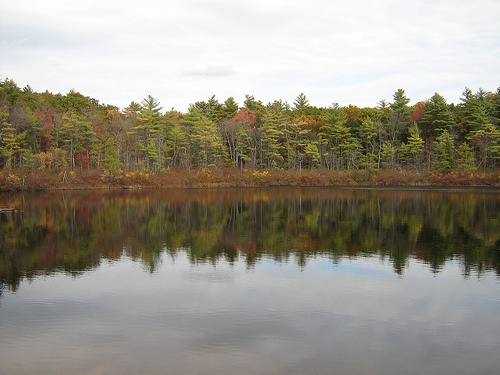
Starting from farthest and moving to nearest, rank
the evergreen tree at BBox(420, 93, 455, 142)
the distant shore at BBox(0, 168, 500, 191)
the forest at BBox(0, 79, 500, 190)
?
the evergreen tree at BBox(420, 93, 455, 142)
the forest at BBox(0, 79, 500, 190)
the distant shore at BBox(0, 168, 500, 191)

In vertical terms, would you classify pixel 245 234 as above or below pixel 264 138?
below

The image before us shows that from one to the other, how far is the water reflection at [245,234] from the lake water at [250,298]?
4.0 inches

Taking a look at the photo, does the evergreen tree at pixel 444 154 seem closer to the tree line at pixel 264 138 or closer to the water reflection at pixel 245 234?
the tree line at pixel 264 138

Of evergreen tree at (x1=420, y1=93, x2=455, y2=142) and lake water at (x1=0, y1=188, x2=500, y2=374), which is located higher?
evergreen tree at (x1=420, y1=93, x2=455, y2=142)

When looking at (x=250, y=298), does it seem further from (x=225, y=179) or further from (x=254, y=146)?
(x=254, y=146)

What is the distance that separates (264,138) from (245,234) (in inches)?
1478

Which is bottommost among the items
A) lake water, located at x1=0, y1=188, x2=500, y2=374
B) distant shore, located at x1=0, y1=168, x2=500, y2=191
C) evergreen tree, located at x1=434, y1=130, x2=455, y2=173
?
lake water, located at x1=0, y1=188, x2=500, y2=374

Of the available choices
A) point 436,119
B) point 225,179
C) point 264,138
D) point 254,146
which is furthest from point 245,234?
point 436,119

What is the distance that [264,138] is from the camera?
56938 millimetres

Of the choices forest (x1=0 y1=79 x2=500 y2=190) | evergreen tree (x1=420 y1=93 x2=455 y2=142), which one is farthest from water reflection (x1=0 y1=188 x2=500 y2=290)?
evergreen tree (x1=420 y1=93 x2=455 y2=142)

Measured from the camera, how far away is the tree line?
167 ft

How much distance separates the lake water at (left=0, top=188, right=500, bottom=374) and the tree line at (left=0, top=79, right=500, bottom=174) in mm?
30374

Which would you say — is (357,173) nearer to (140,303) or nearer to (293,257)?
(293,257)

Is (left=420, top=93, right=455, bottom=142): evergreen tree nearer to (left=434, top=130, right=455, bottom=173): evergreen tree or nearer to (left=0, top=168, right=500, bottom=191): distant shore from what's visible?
(left=434, top=130, right=455, bottom=173): evergreen tree
